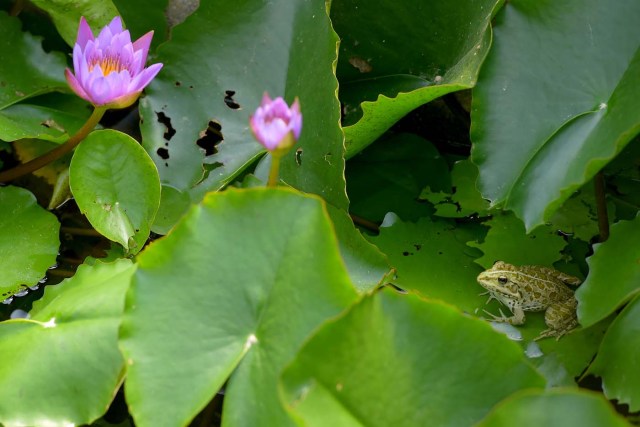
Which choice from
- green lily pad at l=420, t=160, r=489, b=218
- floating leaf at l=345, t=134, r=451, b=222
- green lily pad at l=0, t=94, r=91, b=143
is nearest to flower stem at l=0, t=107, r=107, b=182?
green lily pad at l=0, t=94, r=91, b=143

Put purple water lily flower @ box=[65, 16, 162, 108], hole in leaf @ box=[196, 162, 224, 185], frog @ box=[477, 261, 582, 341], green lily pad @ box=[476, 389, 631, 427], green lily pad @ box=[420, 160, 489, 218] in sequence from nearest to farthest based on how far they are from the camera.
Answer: green lily pad @ box=[476, 389, 631, 427], purple water lily flower @ box=[65, 16, 162, 108], frog @ box=[477, 261, 582, 341], hole in leaf @ box=[196, 162, 224, 185], green lily pad @ box=[420, 160, 489, 218]

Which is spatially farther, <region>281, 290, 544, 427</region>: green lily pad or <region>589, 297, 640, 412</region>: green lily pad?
<region>589, 297, 640, 412</region>: green lily pad

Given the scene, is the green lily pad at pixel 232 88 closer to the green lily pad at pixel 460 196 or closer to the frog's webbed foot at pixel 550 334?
the green lily pad at pixel 460 196

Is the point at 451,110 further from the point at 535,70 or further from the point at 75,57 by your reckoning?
the point at 75,57

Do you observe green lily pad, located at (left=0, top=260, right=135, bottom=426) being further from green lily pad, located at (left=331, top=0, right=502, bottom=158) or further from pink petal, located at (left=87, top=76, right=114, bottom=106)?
green lily pad, located at (left=331, top=0, right=502, bottom=158)

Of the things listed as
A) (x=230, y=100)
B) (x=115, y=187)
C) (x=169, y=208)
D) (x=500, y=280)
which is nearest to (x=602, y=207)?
(x=500, y=280)

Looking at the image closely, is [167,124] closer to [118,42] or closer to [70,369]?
[118,42]

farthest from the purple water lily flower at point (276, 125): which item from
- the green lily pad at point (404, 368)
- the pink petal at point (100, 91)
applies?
the pink petal at point (100, 91)

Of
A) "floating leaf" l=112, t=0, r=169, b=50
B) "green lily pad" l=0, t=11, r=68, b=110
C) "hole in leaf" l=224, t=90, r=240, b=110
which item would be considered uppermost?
"floating leaf" l=112, t=0, r=169, b=50
